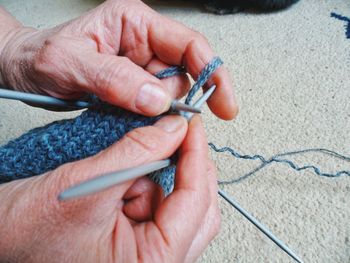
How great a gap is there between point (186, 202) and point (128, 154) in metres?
0.08

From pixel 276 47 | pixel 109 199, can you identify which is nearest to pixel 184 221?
pixel 109 199

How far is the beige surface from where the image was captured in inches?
22.5

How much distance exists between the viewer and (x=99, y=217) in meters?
0.38

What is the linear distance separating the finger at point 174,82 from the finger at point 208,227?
0.12 m

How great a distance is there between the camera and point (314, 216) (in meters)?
0.58

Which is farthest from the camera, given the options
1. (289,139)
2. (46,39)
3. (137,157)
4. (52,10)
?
(52,10)

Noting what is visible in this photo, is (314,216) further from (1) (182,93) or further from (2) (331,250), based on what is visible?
(1) (182,93)

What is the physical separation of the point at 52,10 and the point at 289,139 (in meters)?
0.83

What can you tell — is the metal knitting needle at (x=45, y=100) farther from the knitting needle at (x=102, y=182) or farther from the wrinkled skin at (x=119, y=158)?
the knitting needle at (x=102, y=182)

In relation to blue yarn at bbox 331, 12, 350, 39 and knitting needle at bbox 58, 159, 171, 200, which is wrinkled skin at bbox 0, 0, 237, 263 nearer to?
knitting needle at bbox 58, 159, 171, 200

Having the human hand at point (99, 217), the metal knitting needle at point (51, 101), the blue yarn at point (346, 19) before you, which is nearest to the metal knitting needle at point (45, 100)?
the metal knitting needle at point (51, 101)

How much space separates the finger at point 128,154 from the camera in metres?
0.36

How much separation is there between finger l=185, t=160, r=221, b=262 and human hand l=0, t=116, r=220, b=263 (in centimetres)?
6

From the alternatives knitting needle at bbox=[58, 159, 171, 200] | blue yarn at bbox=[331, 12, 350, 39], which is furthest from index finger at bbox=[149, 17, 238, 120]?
blue yarn at bbox=[331, 12, 350, 39]
